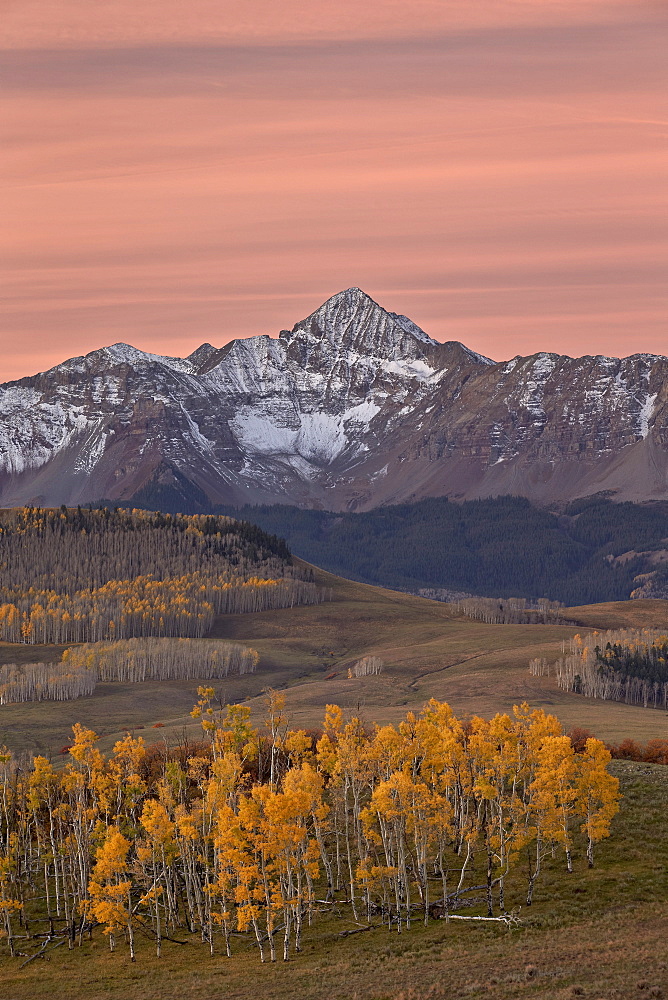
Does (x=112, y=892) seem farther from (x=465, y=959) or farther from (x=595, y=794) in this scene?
(x=595, y=794)

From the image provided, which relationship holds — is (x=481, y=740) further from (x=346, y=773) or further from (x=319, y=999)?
(x=319, y=999)

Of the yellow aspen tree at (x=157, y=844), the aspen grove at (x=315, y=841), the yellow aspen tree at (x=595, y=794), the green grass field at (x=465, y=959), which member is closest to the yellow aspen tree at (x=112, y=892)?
the aspen grove at (x=315, y=841)

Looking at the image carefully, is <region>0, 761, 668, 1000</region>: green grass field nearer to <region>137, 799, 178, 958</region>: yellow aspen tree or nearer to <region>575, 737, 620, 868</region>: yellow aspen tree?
<region>575, 737, 620, 868</region>: yellow aspen tree

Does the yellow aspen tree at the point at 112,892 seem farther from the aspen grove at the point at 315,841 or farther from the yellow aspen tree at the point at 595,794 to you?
the yellow aspen tree at the point at 595,794

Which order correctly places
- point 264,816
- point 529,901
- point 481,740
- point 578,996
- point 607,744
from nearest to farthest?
point 578,996
point 529,901
point 264,816
point 481,740
point 607,744

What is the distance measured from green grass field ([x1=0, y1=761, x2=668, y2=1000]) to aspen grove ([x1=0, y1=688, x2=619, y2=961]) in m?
1.80

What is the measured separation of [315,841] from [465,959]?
87.8 feet

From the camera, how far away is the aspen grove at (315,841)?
88312mm

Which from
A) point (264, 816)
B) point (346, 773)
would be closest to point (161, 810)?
point (264, 816)

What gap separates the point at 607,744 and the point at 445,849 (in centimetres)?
4954

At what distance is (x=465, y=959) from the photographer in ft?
245

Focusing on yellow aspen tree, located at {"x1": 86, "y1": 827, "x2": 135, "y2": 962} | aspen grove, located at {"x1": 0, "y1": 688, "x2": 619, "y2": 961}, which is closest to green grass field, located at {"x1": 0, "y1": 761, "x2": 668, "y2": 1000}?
aspen grove, located at {"x1": 0, "y1": 688, "x2": 619, "y2": 961}

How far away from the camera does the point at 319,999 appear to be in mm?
70562

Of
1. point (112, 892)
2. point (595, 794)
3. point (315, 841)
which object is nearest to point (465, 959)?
point (595, 794)
